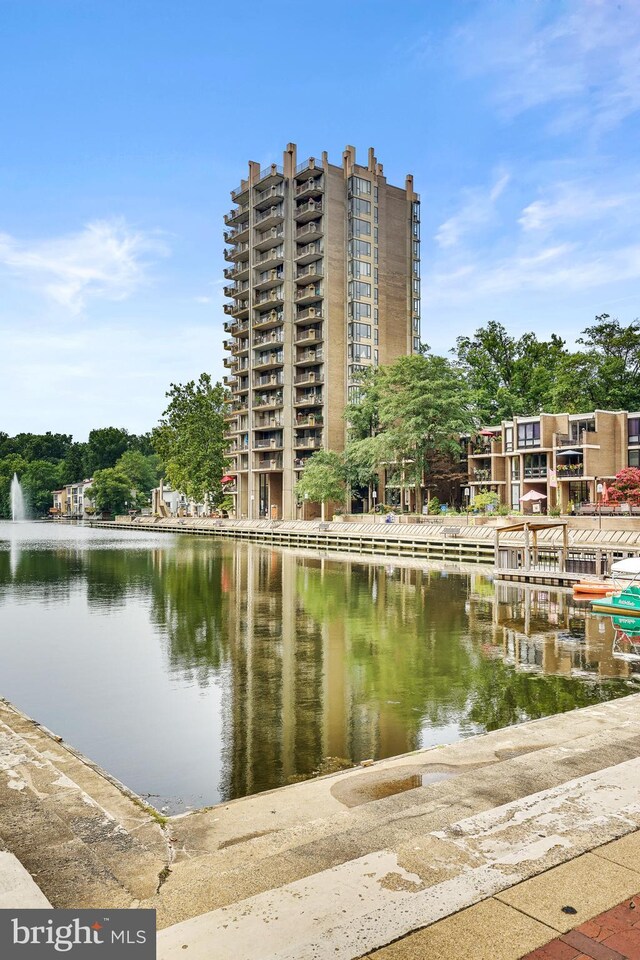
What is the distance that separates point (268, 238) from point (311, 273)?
26.4 feet

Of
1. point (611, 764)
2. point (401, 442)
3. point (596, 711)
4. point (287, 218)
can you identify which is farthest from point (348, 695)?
point (287, 218)

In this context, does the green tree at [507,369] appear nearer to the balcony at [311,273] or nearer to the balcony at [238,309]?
the balcony at [311,273]

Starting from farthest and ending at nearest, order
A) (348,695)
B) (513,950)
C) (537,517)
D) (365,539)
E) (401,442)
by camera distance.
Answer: (401,442), (365,539), (537,517), (348,695), (513,950)

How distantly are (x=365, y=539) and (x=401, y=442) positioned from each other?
426 inches

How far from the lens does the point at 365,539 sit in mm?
62594

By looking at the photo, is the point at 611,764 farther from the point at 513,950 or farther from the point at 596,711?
the point at 513,950

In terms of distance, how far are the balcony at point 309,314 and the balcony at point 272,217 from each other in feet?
38.4

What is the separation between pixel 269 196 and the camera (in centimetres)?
8781

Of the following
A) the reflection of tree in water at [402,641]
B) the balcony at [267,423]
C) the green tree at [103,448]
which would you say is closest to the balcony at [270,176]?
the balcony at [267,423]

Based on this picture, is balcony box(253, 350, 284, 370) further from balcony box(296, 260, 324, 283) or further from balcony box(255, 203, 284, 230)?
balcony box(255, 203, 284, 230)

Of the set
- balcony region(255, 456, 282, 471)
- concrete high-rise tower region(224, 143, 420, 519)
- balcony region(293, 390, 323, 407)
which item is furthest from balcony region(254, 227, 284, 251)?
balcony region(255, 456, 282, 471)

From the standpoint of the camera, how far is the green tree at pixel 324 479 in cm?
7506

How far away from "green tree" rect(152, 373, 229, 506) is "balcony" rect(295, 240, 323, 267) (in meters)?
23.7

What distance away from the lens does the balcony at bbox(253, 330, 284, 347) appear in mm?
87812
